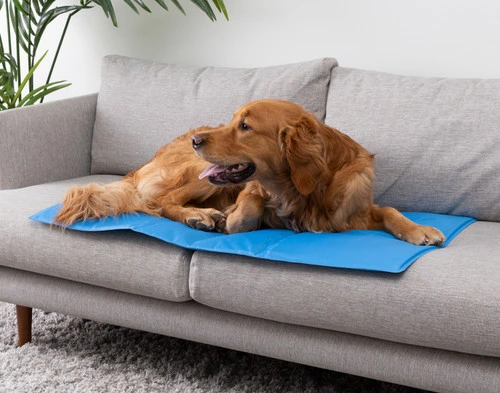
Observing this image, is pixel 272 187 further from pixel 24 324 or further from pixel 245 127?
pixel 24 324

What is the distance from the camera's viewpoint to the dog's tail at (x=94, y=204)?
257 cm

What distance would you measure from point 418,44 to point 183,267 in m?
1.54

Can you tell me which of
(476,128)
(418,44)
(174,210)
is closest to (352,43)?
(418,44)

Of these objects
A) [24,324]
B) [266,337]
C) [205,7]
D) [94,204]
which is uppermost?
[205,7]

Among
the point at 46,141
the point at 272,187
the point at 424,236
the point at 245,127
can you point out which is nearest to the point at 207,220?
the point at 272,187

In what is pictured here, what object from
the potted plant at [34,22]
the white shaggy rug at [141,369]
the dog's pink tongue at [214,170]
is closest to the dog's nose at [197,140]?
the dog's pink tongue at [214,170]

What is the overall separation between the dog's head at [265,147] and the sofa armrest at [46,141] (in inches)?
45.5

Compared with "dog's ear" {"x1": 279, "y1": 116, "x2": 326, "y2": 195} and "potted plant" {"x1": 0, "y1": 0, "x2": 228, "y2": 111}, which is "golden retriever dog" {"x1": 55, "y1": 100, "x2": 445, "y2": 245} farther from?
"potted plant" {"x1": 0, "y1": 0, "x2": 228, "y2": 111}

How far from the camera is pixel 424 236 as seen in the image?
2.37 m

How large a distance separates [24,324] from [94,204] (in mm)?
662

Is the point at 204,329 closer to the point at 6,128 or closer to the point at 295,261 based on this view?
the point at 295,261

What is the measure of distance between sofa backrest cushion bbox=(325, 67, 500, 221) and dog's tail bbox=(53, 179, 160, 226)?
2.74ft

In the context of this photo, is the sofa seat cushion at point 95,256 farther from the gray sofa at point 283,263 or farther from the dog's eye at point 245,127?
the dog's eye at point 245,127

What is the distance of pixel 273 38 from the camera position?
12.0 feet
